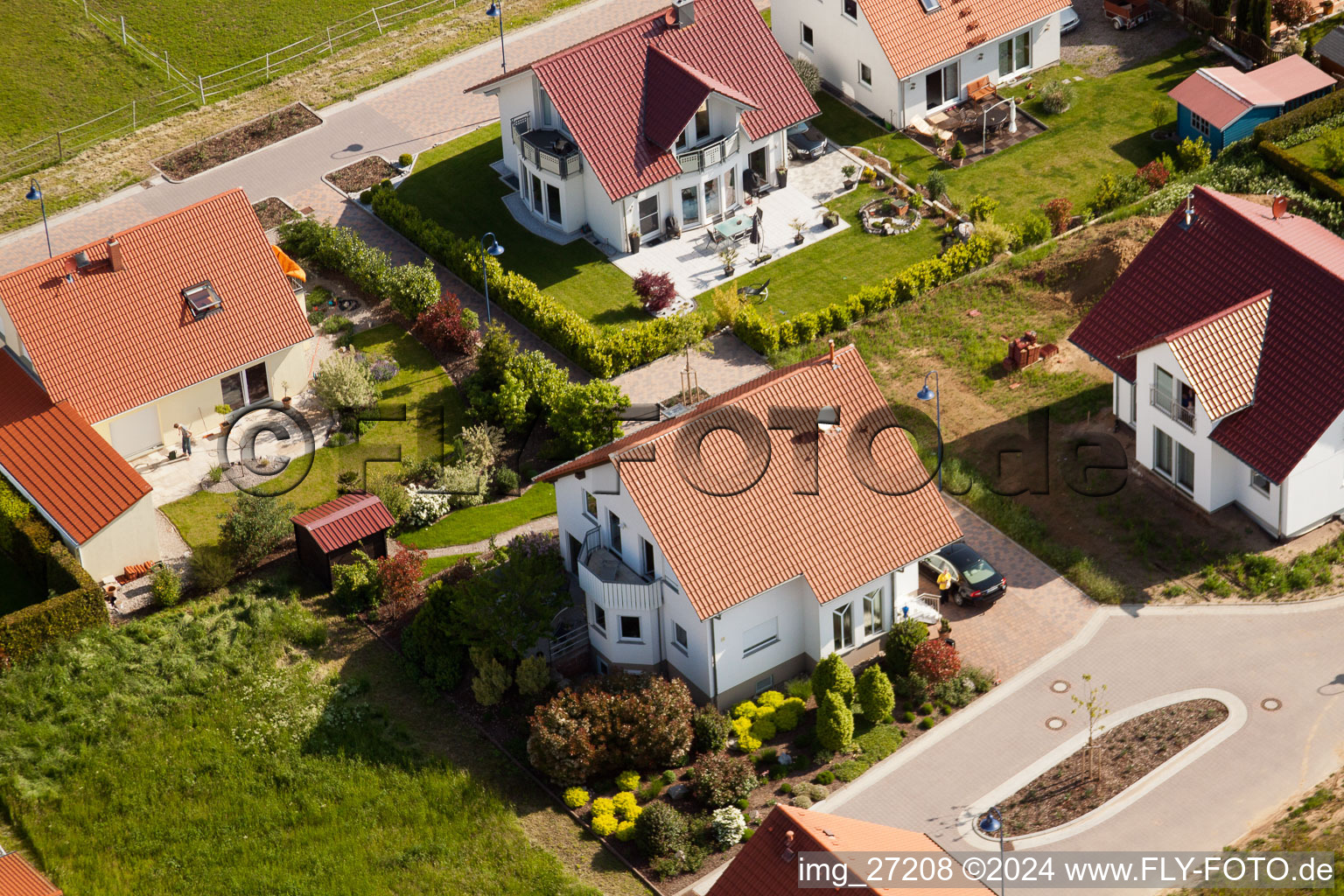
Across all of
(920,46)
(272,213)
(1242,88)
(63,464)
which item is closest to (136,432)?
(63,464)

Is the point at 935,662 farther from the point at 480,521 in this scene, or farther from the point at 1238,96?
the point at 1238,96

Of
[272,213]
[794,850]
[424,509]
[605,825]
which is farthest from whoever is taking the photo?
[272,213]

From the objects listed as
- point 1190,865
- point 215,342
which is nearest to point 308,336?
point 215,342

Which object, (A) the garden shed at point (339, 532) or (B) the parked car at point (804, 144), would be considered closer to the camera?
(A) the garden shed at point (339, 532)

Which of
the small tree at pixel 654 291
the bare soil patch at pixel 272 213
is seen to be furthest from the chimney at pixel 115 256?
the small tree at pixel 654 291

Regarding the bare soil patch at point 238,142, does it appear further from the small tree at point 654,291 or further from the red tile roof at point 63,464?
the small tree at point 654,291

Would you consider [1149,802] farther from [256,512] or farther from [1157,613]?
[256,512]
